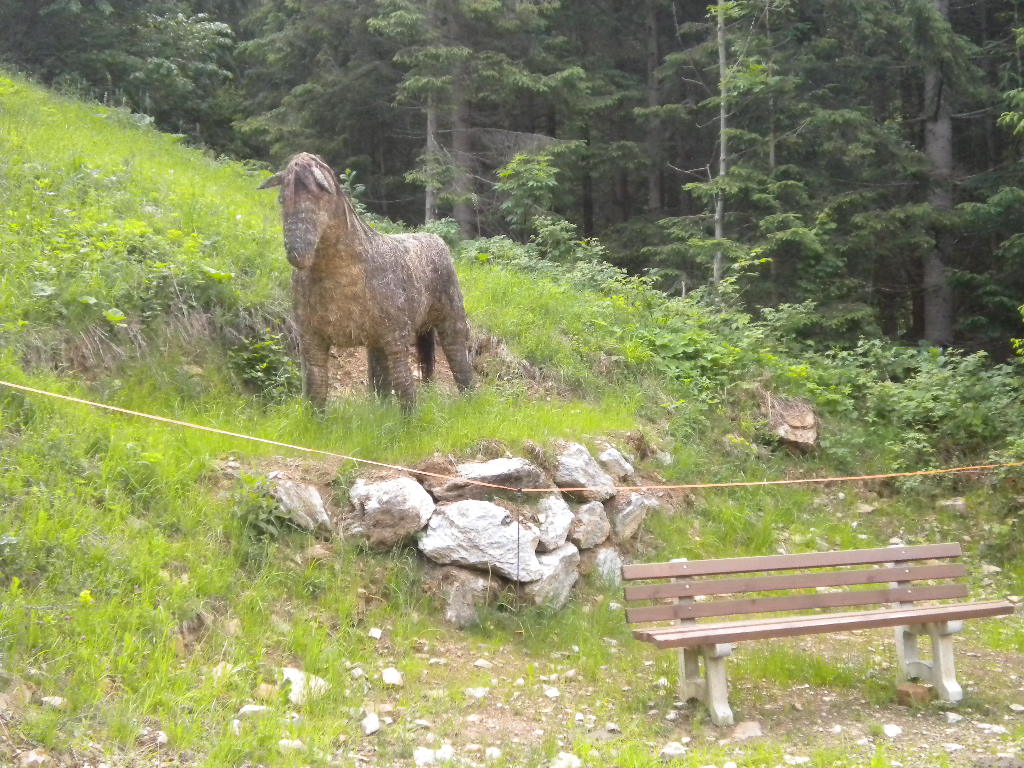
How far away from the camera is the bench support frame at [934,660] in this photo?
19.8ft

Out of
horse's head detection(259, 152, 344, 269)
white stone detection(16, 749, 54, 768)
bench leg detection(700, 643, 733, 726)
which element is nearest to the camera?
white stone detection(16, 749, 54, 768)

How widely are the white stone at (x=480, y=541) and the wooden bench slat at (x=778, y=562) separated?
2.87ft

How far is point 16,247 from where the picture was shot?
7.99m

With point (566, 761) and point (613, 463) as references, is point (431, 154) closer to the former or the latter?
point (613, 463)

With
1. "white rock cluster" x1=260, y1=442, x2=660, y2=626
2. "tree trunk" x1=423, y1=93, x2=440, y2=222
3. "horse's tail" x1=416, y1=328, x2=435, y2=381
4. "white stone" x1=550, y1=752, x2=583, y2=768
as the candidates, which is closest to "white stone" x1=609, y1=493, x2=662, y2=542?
"white rock cluster" x1=260, y1=442, x2=660, y2=626

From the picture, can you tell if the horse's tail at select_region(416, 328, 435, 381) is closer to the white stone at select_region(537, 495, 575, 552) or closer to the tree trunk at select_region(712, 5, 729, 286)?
the white stone at select_region(537, 495, 575, 552)

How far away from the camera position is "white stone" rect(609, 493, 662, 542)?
25.6 feet

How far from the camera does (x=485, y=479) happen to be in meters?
6.90

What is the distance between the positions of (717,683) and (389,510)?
243cm

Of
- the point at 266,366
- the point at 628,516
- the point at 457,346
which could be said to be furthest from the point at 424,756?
the point at 266,366

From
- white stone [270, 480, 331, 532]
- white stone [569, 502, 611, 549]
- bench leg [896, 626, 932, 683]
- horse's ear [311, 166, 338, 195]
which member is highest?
horse's ear [311, 166, 338, 195]

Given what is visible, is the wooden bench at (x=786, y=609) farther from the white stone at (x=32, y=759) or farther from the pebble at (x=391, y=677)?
the white stone at (x=32, y=759)

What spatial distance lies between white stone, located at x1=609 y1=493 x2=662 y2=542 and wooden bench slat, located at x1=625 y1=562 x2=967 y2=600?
151 cm

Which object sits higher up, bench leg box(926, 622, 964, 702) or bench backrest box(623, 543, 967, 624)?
bench backrest box(623, 543, 967, 624)
